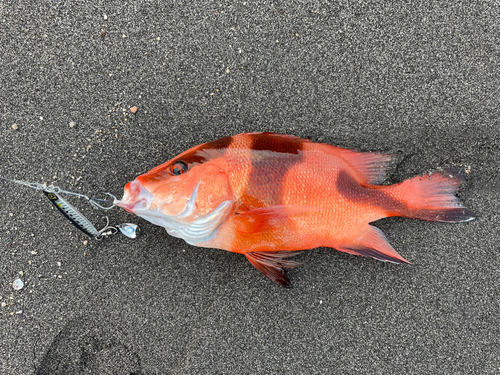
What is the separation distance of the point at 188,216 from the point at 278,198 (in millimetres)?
388

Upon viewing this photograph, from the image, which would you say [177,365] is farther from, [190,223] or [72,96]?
[72,96]

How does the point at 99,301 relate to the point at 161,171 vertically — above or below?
below

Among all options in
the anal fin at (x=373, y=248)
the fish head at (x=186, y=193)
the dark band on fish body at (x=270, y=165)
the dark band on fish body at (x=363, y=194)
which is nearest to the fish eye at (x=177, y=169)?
the fish head at (x=186, y=193)

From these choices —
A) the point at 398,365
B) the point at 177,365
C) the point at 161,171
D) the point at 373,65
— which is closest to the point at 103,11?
the point at 161,171

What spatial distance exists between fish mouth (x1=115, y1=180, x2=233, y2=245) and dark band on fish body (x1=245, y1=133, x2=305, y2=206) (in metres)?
0.14

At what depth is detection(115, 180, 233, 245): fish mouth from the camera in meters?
1.28

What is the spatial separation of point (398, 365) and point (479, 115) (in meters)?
1.39

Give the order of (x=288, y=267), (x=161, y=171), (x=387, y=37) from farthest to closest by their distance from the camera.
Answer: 1. (x=387, y=37)
2. (x=288, y=267)
3. (x=161, y=171)

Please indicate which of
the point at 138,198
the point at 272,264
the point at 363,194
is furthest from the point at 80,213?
the point at 363,194

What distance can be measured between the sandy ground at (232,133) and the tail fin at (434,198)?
4.0 inches

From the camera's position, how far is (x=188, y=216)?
4.29 feet

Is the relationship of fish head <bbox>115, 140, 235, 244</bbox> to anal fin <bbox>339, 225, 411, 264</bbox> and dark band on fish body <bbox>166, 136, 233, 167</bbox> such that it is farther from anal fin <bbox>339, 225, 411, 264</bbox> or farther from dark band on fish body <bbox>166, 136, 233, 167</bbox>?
anal fin <bbox>339, 225, 411, 264</bbox>

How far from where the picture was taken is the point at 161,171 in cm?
130

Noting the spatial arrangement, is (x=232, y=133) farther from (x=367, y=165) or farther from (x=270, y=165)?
(x=367, y=165)
